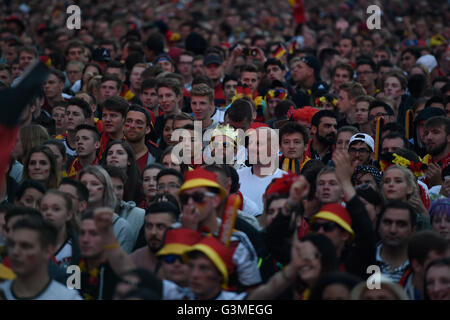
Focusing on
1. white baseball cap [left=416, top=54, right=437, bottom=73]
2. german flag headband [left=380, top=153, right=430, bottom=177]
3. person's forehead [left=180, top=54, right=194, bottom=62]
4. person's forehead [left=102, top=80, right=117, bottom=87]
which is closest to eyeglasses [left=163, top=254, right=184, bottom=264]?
german flag headband [left=380, top=153, right=430, bottom=177]

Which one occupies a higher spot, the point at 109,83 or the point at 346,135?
the point at 109,83

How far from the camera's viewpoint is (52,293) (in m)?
4.92

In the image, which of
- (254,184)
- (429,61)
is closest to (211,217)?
(254,184)

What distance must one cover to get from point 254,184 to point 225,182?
2.99ft

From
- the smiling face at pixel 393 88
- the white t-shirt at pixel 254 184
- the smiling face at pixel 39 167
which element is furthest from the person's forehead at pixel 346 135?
the smiling face at pixel 39 167

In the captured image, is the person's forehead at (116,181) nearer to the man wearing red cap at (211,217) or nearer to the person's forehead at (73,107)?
the man wearing red cap at (211,217)

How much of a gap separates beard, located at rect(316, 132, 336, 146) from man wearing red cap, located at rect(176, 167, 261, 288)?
3450mm

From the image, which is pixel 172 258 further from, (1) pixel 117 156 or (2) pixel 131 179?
(1) pixel 117 156

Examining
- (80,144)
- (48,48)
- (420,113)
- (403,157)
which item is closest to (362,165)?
(403,157)

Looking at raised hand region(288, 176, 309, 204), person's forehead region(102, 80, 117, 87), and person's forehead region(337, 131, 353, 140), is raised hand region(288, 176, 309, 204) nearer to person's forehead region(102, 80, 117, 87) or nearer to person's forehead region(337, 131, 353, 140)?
person's forehead region(337, 131, 353, 140)

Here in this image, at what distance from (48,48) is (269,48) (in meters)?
4.20

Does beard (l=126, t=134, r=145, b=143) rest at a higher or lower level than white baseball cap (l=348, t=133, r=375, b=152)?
higher

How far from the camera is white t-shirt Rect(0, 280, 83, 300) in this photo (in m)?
4.89
